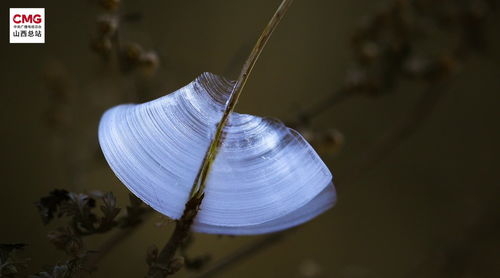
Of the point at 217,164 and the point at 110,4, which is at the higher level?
the point at 110,4

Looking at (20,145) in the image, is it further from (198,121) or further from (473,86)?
(473,86)

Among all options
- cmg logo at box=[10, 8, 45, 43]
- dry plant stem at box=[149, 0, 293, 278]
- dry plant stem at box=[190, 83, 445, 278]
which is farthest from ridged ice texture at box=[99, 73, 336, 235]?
cmg logo at box=[10, 8, 45, 43]

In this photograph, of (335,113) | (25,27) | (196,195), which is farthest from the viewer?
(335,113)

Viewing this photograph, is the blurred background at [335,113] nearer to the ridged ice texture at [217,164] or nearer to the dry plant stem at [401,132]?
the dry plant stem at [401,132]

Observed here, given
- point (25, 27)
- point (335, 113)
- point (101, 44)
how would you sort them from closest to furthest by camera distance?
point (101, 44) → point (25, 27) → point (335, 113)

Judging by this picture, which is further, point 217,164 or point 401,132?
point 401,132

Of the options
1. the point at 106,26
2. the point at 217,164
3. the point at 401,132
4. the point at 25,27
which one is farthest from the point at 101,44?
the point at 401,132

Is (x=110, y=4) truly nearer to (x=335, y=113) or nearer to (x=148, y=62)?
(x=148, y=62)

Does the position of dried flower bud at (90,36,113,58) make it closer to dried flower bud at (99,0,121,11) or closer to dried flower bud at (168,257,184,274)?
dried flower bud at (99,0,121,11)
